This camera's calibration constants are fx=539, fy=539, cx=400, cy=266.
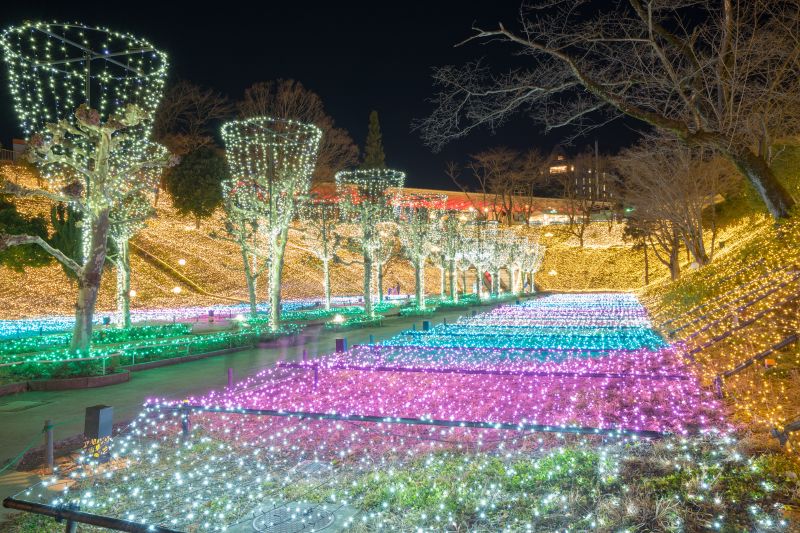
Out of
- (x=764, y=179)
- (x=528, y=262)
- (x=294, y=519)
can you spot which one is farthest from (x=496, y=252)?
(x=294, y=519)

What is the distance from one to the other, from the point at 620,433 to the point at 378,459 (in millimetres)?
2955

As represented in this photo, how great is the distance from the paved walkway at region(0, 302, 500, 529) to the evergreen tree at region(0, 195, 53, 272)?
723 inches

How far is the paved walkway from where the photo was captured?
24.1 feet

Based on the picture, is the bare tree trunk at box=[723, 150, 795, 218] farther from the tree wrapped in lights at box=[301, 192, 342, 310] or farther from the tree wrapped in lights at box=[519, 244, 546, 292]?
the tree wrapped in lights at box=[519, 244, 546, 292]

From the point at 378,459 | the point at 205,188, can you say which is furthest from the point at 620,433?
the point at 205,188

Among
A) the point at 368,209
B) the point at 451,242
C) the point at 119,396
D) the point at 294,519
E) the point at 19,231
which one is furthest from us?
the point at 451,242

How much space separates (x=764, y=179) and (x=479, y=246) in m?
28.1

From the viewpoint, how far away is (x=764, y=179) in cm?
1261

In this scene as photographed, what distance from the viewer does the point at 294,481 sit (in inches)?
241

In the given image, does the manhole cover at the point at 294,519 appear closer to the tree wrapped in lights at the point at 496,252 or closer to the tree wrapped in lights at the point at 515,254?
the tree wrapped in lights at the point at 496,252

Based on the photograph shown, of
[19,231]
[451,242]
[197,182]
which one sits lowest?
[451,242]

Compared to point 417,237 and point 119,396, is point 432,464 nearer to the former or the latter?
point 119,396

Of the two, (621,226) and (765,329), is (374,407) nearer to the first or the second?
(765,329)

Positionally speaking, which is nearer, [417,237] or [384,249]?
[417,237]
